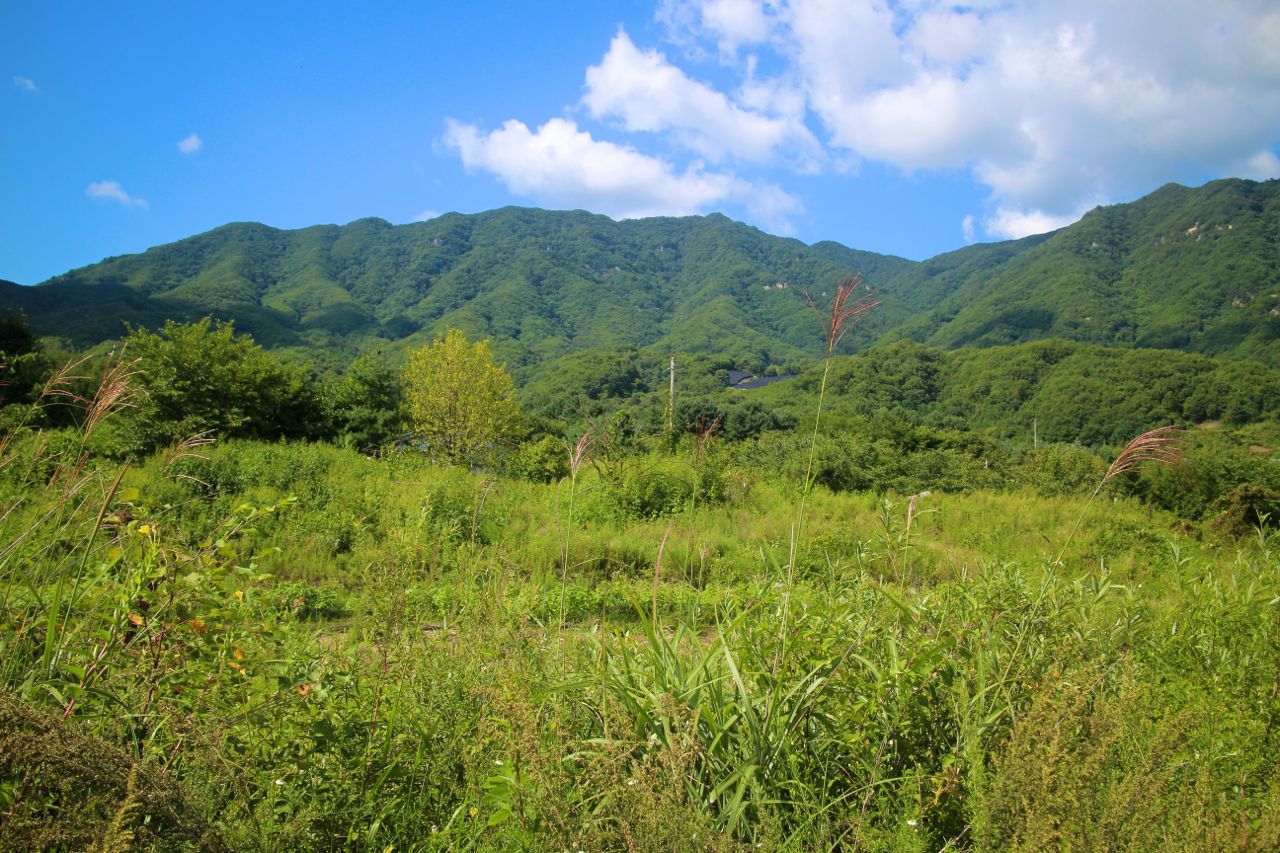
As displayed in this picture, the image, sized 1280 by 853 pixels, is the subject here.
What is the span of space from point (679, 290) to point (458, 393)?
155 meters

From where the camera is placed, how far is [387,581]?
2.32 metres

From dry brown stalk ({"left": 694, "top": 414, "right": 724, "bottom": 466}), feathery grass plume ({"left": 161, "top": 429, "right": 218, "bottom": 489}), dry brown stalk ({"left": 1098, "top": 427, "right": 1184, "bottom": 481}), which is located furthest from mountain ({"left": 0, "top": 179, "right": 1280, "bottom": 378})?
feathery grass plume ({"left": 161, "top": 429, "right": 218, "bottom": 489})

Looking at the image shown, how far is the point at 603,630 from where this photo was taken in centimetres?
254

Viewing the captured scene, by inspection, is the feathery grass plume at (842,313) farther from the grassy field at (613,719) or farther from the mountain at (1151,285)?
the mountain at (1151,285)

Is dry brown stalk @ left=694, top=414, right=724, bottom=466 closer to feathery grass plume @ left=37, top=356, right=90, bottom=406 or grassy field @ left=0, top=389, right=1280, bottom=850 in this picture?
grassy field @ left=0, top=389, right=1280, bottom=850

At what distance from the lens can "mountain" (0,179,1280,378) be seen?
87.2 m

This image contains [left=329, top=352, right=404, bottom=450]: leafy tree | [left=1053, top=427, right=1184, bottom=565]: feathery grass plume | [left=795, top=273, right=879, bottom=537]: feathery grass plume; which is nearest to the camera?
[left=795, top=273, right=879, bottom=537]: feathery grass plume

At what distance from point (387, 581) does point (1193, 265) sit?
131 meters

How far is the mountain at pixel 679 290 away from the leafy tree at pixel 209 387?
58.6 metres

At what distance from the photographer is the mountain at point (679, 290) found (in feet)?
286

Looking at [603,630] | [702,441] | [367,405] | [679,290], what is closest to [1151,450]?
[702,441]

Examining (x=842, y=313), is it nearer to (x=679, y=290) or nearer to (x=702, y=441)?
(x=702, y=441)

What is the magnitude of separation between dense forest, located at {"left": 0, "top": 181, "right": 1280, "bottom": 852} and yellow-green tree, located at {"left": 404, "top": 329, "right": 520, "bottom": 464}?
0.88 m

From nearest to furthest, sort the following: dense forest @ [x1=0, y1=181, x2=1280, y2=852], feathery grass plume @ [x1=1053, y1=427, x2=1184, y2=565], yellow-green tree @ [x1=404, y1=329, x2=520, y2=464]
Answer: dense forest @ [x1=0, y1=181, x2=1280, y2=852] → feathery grass plume @ [x1=1053, y1=427, x2=1184, y2=565] → yellow-green tree @ [x1=404, y1=329, x2=520, y2=464]
